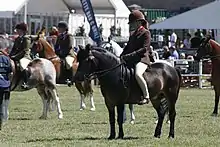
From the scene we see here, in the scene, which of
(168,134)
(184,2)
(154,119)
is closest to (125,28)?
(184,2)

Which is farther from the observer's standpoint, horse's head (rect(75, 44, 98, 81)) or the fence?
the fence

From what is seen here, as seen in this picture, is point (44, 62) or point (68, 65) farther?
point (68, 65)

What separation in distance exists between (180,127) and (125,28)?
31.3m

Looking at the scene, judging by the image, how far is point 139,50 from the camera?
591 inches

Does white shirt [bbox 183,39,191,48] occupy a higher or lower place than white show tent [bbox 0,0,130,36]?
lower

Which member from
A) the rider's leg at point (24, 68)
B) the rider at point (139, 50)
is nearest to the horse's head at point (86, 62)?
the rider at point (139, 50)

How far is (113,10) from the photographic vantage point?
48.7 metres

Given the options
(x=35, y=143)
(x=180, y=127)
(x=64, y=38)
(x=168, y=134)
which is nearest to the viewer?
(x=35, y=143)

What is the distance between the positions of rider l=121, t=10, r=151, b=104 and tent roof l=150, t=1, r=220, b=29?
70.2 feet

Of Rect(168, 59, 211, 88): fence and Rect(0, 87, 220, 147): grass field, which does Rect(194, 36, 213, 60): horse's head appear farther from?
Rect(168, 59, 211, 88): fence

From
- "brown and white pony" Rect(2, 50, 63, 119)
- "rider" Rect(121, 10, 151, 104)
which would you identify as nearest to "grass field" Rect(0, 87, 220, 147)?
"brown and white pony" Rect(2, 50, 63, 119)

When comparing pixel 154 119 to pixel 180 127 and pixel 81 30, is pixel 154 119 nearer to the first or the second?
pixel 180 127

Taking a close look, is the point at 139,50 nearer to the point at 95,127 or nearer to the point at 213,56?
the point at 95,127

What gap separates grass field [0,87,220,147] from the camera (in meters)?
14.7
